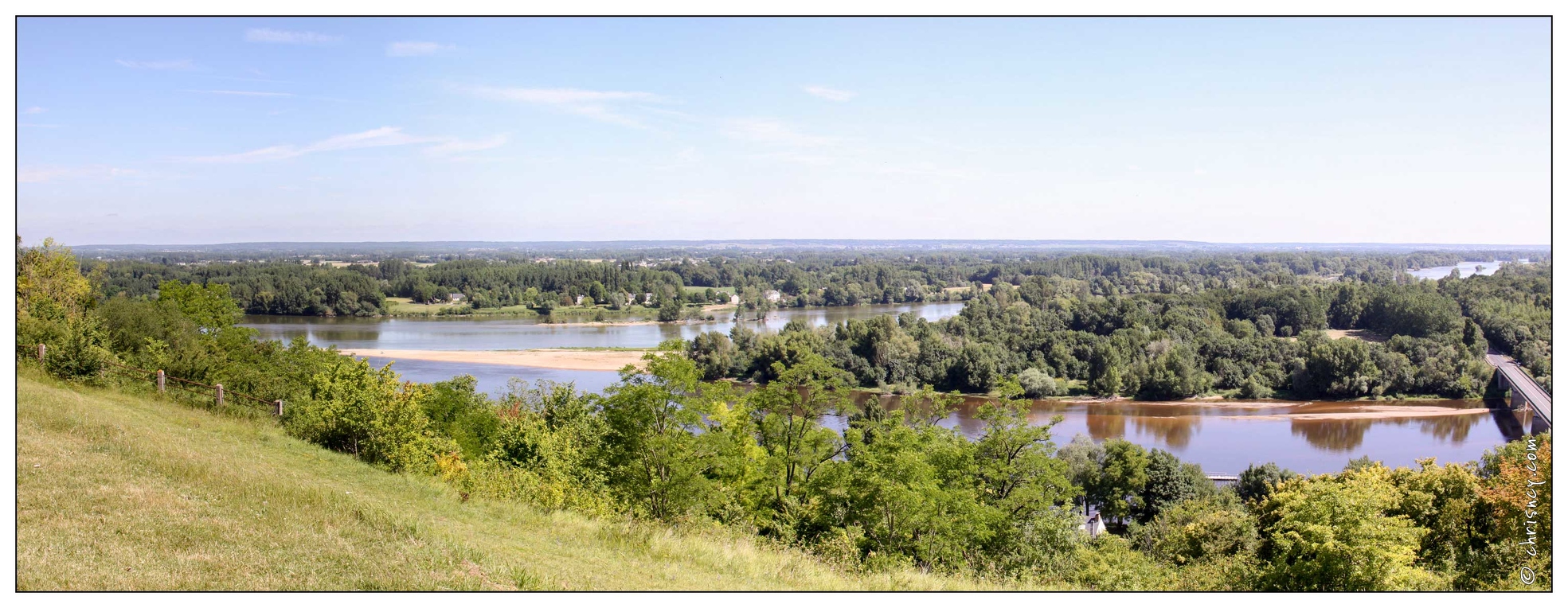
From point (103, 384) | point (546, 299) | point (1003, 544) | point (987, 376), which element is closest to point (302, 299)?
point (546, 299)

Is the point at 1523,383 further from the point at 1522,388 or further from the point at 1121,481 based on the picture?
the point at 1121,481

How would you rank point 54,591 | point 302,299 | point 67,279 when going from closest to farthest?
point 54,591 → point 67,279 → point 302,299

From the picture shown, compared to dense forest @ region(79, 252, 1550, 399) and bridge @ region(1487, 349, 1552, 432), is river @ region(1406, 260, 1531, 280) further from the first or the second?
bridge @ region(1487, 349, 1552, 432)

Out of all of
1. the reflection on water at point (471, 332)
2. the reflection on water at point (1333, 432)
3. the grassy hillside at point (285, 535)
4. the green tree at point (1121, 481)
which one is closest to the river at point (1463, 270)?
the reflection on water at point (1333, 432)

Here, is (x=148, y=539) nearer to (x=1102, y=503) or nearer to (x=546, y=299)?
(x=1102, y=503)

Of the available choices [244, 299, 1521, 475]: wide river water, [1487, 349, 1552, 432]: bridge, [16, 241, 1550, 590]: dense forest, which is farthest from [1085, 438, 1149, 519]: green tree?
[1487, 349, 1552, 432]: bridge

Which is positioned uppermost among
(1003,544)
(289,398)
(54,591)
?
(54,591)

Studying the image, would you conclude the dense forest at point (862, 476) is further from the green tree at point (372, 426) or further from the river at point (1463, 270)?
the river at point (1463, 270)
